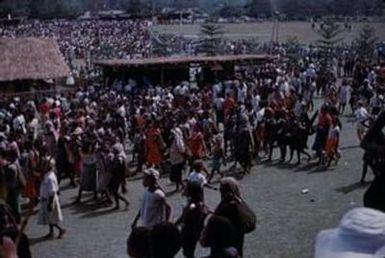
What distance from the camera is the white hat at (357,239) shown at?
7.87 ft

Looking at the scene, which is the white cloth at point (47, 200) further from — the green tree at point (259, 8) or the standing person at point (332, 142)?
the green tree at point (259, 8)

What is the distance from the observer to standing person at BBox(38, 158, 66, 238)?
36.2 feet

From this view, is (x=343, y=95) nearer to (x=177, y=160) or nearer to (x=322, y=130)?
(x=322, y=130)

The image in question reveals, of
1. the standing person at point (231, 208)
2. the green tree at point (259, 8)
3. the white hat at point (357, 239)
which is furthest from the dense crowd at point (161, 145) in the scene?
the green tree at point (259, 8)

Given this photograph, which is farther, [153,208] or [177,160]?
[177,160]

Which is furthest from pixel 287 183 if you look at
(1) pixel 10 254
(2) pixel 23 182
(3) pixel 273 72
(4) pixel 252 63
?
(4) pixel 252 63

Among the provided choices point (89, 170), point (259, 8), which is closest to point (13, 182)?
point (89, 170)

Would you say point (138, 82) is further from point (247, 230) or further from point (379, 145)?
point (379, 145)

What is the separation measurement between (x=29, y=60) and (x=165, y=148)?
16.7 metres

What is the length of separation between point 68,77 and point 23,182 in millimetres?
20601

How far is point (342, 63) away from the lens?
3881 cm

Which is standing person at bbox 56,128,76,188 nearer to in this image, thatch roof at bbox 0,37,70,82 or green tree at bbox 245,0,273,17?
thatch roof at bbox 0,37,70,82

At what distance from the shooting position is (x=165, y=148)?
15.6 meters

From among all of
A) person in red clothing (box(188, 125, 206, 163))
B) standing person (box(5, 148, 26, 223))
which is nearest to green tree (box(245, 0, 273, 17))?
person in red clothing (box(188, 125, 206, 163))
